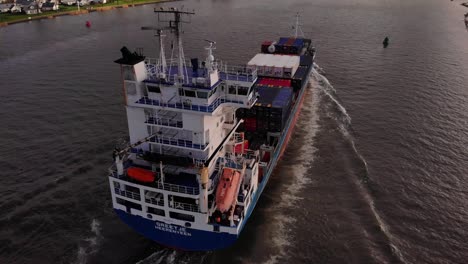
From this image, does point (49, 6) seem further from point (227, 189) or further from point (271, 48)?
point (227, 189)

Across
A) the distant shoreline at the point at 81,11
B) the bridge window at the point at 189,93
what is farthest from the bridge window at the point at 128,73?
the distant shoreline at the point at 81,11

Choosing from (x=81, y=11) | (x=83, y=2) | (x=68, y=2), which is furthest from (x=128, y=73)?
(x=68, y=2)

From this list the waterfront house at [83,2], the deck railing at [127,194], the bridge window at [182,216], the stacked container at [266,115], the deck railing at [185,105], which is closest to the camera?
the deck railing at [185,105]

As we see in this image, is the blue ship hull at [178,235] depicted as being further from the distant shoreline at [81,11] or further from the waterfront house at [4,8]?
the waterfront house at [4,8]

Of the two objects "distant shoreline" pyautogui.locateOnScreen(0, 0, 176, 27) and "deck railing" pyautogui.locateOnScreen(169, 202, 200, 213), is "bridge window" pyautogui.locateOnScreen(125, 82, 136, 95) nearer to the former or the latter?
"deck railing" pyautogui.locateOnScreen(169, 202, 200, 213)

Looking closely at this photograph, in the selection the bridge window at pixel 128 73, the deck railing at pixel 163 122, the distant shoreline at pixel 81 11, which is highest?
the distant shoreline at pixel 81 11

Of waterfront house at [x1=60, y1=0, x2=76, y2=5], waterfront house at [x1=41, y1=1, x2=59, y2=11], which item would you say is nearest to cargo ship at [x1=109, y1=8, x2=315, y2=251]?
waterfront house at [x1=41, y1=1, x2=59, y2=11]

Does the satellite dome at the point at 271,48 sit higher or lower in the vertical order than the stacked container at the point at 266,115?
higher

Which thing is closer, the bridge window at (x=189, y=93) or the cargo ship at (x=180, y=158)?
the cargo ship at (x=180, y=158)
